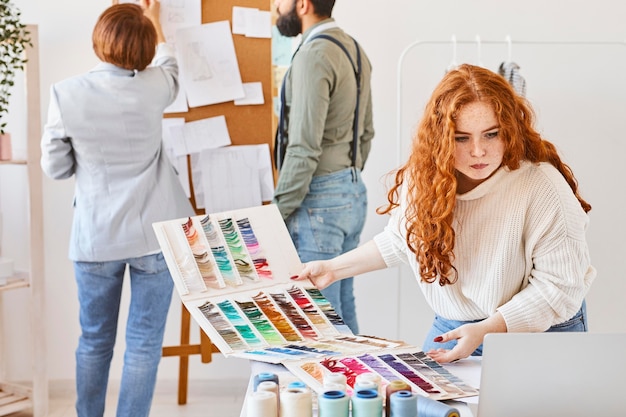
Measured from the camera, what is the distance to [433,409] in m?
1.24

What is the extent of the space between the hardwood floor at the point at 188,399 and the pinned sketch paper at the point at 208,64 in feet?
4.15

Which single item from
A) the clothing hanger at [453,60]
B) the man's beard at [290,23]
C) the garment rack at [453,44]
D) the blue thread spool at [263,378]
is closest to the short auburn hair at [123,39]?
the man's beard at [290,23]

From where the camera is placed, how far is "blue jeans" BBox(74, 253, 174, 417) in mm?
2816

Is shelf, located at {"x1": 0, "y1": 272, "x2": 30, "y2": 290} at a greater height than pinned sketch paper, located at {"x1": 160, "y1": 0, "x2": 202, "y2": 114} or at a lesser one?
lesser

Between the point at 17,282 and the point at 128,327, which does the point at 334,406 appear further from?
the point at 17,282

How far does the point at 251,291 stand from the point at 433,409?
2.15 ft

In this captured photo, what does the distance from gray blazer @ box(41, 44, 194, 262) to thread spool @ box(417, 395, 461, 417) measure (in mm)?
1695

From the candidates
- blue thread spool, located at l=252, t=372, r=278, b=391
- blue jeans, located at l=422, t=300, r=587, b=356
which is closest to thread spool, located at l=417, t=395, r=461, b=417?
blue thread spool, located at l=252, t=372, r=278, b=391

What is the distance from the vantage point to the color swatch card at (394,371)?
1.43 metres

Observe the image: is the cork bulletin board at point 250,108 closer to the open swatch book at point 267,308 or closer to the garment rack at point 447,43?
the garment rack at point 447,43

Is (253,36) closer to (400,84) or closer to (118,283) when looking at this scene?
(400,84)

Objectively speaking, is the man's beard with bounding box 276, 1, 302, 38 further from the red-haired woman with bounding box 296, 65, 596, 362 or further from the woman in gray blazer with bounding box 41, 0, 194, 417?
the red-haired woman with bounding box 296, 65, 596, 362

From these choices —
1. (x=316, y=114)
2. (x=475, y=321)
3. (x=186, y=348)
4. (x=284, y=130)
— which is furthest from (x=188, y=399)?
(x=475, y=321)

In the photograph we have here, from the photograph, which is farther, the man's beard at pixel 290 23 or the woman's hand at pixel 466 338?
the man's beard at pixel 290 23
